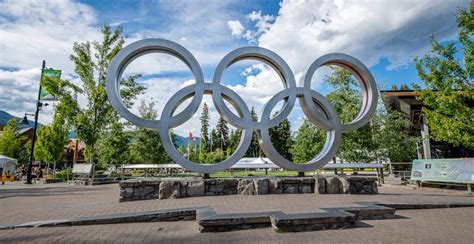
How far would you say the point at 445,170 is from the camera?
11305mm

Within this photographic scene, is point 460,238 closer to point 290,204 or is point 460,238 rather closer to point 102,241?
point 290,204

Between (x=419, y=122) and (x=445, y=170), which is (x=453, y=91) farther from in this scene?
(x=419, y=122)

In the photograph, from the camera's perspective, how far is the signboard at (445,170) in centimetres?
1043

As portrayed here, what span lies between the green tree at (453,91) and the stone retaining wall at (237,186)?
5.09 metres

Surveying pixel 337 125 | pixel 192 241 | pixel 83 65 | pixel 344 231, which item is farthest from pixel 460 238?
pixel 83 65

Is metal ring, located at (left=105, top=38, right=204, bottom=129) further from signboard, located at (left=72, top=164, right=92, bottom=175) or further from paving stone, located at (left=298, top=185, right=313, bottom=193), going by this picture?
signboard, located at (left=72, top=164, right=92, bottom=175)

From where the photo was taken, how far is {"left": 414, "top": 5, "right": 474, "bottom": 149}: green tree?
11.3 metres

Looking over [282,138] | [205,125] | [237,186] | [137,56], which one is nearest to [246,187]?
[237,186]

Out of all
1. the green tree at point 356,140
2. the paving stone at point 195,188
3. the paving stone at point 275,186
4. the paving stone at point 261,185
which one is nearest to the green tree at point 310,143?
the green tree at point 356,140

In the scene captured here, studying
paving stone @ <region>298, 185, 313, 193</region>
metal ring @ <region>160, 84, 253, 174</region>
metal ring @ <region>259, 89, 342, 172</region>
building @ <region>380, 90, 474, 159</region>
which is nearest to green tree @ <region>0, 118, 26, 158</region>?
metal ring @ <region>160, 84, 253, 174</region>

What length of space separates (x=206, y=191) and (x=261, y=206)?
2684mm

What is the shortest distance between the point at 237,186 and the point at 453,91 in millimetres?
10336

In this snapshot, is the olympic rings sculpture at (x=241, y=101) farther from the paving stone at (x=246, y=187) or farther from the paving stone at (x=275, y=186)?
the paving stone at (x=246, y=187)

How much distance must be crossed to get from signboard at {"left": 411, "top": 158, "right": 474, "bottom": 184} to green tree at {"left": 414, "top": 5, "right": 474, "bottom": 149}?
39.1 inches
